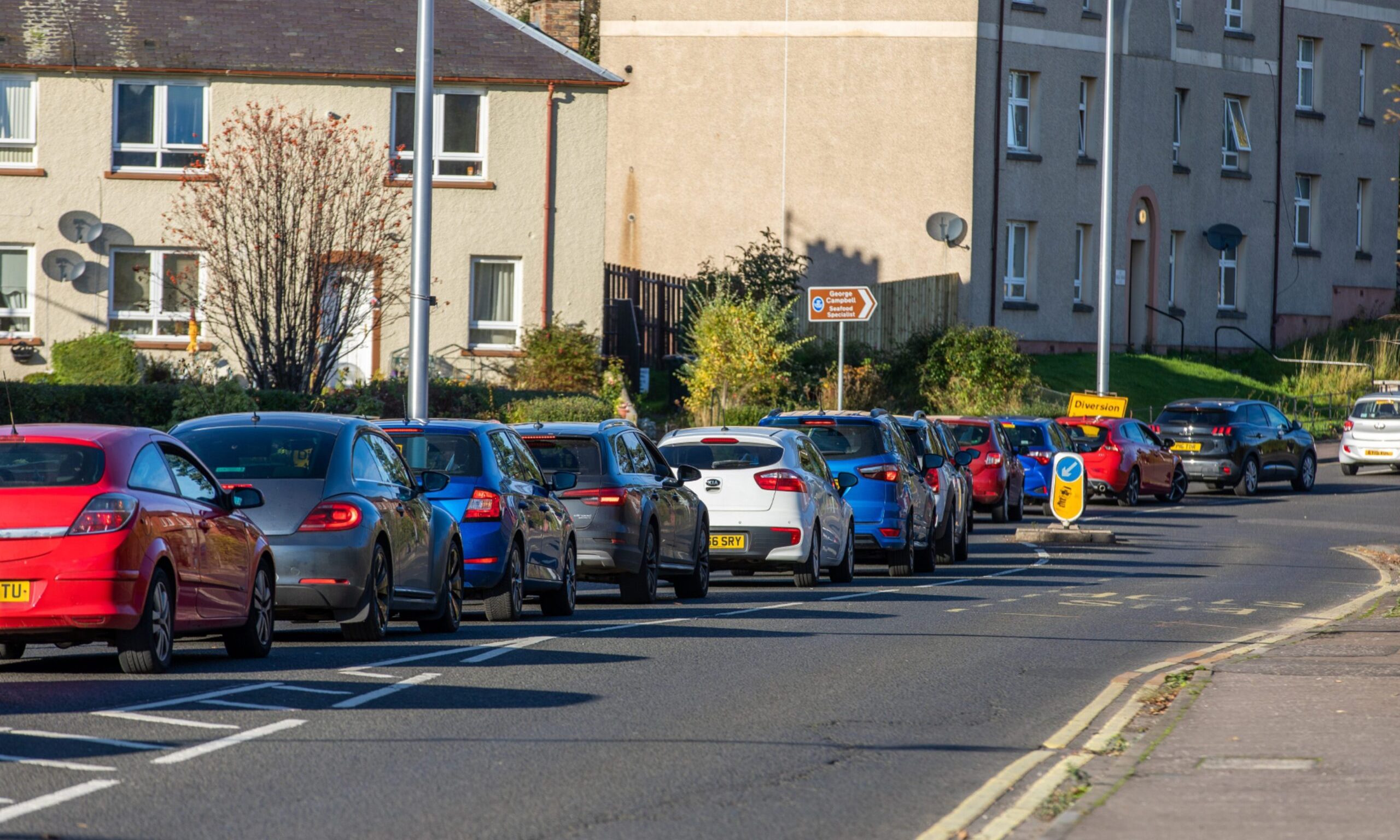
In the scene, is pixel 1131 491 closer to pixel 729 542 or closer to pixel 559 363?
pixel 559 363

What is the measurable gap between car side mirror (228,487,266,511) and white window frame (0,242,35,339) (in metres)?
28.1

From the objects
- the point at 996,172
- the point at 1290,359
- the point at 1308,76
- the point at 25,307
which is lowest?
the point at 1290,359

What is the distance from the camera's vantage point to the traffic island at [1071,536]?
2611 centimetres

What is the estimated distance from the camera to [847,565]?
20.3 metres

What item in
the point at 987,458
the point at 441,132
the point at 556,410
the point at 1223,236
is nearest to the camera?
the point at 987,458

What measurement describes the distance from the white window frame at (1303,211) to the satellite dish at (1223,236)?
475 centimetres

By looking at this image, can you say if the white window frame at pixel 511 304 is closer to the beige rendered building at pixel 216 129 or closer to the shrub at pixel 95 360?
the beige rendered building at pixel 216 129

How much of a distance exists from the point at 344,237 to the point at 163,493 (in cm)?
2084

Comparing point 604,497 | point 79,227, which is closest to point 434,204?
point 79,227

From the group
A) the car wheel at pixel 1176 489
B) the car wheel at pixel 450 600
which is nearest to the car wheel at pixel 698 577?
the car wheel at pixel 450 600

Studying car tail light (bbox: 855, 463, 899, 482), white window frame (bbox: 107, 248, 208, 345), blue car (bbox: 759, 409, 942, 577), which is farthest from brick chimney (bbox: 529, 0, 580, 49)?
car tail light (bbox: 855, 463, 899, 482)

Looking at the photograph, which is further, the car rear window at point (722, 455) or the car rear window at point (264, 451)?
the car rear window at point (722, 455)

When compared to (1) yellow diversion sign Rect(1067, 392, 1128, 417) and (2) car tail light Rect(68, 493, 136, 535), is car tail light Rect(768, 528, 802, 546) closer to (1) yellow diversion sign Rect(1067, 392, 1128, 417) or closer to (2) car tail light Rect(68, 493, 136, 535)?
(2) car tail light Rect(68, 493, 136, 535)

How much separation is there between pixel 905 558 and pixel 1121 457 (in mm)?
13189
